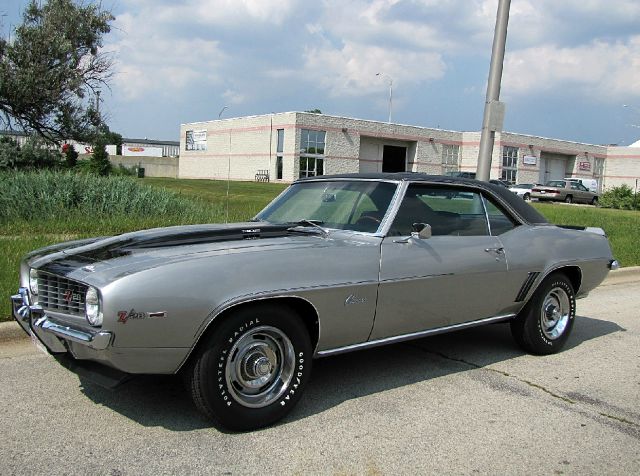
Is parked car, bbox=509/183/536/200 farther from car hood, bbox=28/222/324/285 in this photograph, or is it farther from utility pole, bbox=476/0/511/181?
car hood, bbox=28/222/324/285

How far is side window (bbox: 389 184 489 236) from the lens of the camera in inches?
181

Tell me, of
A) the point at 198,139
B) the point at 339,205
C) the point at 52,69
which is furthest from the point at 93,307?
the point at 198,139

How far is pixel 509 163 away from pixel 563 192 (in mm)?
21683

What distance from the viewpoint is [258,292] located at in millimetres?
3572

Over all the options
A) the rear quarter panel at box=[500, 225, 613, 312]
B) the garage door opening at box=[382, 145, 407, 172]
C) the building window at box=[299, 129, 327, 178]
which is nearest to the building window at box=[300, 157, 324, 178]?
the building window at box=[299, 129, 327, 178]

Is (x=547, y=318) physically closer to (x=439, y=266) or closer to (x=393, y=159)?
(x=439, y=266)

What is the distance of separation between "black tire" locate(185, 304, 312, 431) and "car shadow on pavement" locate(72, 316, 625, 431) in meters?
0.25

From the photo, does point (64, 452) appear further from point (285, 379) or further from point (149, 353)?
point (285, 379)

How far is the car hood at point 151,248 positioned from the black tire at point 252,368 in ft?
1.52

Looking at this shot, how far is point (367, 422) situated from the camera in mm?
3920

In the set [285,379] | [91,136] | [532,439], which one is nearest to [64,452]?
[285,379]

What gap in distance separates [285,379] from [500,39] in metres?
8.70

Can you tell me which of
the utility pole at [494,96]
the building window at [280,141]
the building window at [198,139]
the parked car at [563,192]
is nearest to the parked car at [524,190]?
the parked car at [563,192]

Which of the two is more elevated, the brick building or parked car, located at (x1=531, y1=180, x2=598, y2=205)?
the brick building
